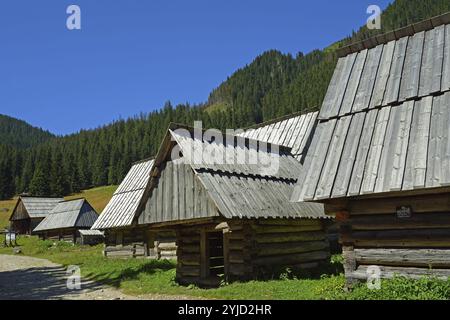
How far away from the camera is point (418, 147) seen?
893 cm

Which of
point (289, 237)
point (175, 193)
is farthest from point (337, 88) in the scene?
point (175, 193)

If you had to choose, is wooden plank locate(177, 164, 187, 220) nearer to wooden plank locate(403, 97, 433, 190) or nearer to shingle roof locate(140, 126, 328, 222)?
shingle roof locate(140, 126, 328, 222)

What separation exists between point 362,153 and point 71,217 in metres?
40.4

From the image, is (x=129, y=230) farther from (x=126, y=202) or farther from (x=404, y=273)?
(x=404, y=273)

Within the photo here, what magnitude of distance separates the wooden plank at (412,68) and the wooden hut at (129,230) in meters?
15.3

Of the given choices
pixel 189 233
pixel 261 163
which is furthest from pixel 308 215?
pixel 189 233

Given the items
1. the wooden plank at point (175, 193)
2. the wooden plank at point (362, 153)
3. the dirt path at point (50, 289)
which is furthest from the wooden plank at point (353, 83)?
the dirt path at point (50, 289)

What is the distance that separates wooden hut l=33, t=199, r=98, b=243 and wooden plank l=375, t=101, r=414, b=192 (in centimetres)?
3882

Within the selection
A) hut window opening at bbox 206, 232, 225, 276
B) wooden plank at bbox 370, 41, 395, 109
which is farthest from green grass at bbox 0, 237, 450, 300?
wooden plank at bbox 370, 41, 395, 109

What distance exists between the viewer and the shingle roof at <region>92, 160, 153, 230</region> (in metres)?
25.3

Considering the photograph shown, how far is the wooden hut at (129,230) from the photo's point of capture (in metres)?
23.3

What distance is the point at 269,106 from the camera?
13800 cm
